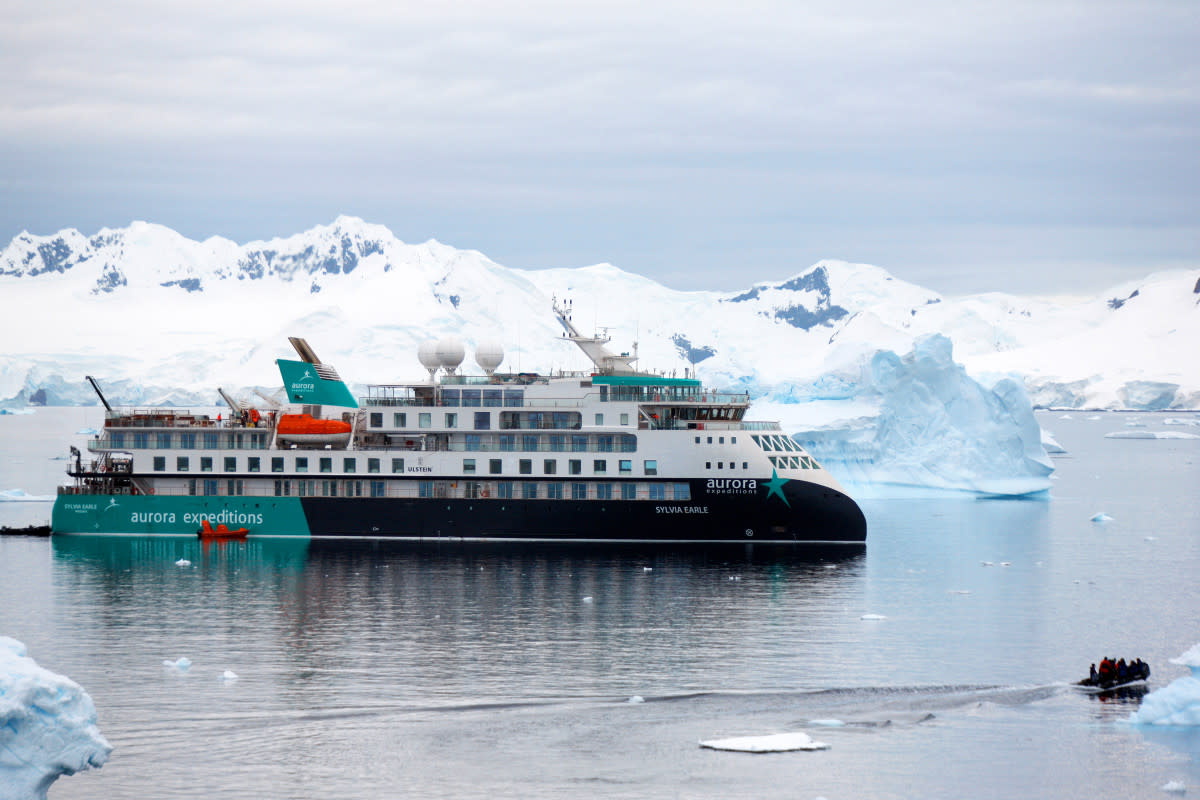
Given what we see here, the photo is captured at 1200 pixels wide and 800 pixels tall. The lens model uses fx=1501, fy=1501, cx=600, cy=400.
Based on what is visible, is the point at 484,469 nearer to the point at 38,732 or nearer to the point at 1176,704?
the point at 1176,704

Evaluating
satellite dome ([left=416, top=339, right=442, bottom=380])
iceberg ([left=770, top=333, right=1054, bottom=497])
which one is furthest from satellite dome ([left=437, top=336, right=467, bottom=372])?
iceberg ([left=770, top=333, right=1054, bottom=497])

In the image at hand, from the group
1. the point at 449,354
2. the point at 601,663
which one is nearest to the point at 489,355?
the point at 449,354

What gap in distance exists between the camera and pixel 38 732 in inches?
922

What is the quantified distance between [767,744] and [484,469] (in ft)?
99.5

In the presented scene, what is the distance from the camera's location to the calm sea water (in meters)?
27.8

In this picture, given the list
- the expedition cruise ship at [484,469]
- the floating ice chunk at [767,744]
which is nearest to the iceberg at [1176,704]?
the floating ice chunk at [767,744]

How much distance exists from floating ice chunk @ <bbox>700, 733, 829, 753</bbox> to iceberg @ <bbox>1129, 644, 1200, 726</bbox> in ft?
23.6

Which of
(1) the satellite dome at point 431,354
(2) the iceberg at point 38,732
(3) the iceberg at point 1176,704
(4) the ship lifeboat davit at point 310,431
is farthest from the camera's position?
(1) the satellite dome at point 431,354

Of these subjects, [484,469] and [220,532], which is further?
[220,532]

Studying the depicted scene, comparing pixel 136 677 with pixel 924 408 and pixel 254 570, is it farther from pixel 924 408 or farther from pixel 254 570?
pixel 924 408

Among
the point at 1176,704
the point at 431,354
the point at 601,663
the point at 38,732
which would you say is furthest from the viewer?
the point at 431,354

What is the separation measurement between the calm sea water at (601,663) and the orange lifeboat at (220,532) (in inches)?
43.9

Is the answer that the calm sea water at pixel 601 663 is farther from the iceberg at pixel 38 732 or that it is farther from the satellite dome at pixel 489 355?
the satellite dome at pixel 489 355

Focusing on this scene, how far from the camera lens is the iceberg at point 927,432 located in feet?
278
